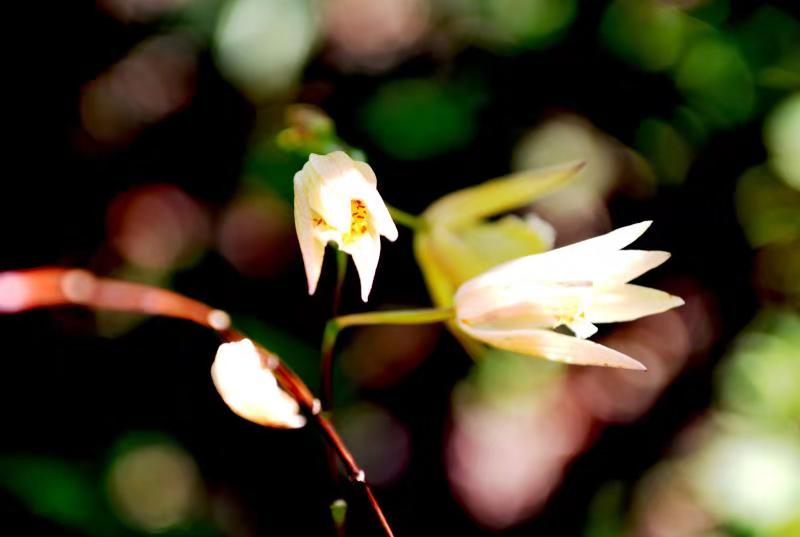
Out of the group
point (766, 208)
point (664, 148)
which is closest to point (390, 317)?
point (664, 148)

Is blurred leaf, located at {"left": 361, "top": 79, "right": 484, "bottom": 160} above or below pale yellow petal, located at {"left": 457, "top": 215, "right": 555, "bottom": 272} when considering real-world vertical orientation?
below

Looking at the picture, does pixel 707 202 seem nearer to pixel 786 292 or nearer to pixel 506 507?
pixel 786 292

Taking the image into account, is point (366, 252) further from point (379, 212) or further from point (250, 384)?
point (250, 384)

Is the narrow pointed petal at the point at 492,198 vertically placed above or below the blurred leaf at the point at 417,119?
above

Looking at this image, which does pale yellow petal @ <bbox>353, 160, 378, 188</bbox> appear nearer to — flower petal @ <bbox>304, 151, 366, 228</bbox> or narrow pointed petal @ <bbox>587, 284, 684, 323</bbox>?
flower petal @ <bbox>304, 151, 366, 228</bbox>

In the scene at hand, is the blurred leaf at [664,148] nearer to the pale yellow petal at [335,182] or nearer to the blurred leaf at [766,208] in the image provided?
the blurred leaf at [766,208]

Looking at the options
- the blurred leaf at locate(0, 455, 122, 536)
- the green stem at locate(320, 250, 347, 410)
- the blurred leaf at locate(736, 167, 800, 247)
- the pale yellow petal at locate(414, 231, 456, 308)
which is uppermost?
the green stem at locate(320, 250, 347, 410)

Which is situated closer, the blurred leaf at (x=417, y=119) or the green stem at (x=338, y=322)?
the green stem at (x=338, y=322)

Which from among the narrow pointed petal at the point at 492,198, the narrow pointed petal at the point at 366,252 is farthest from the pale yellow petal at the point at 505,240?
the narrow pointed petal at the point at 366,252

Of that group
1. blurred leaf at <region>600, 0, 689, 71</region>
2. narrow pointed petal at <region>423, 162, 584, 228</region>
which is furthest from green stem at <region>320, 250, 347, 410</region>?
blurred leaf at <region>600, 0, 689, 71</region>
